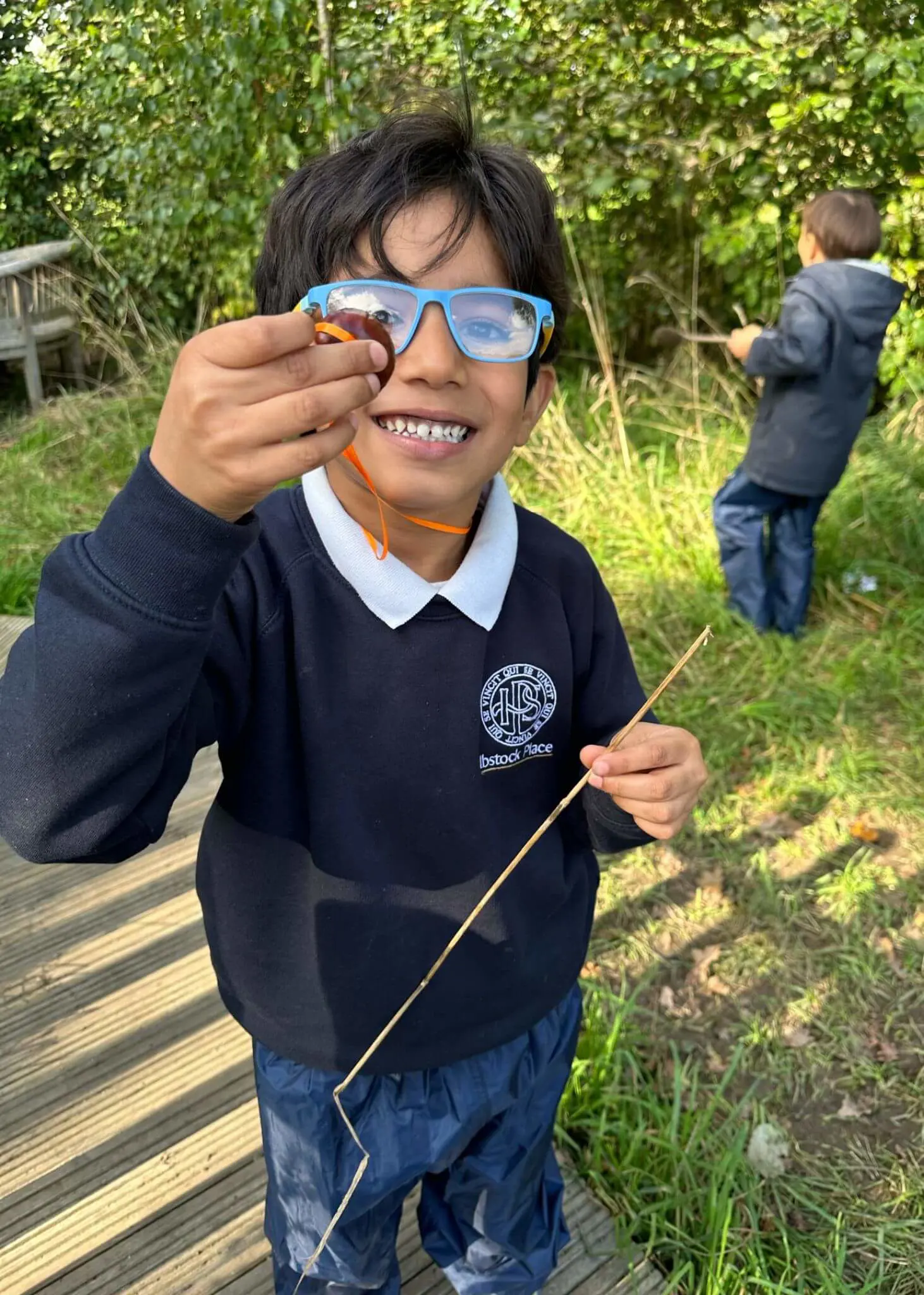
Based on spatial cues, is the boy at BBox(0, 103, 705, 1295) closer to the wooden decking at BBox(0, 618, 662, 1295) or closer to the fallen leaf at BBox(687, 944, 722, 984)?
the wooden decking at BBox(0, 618, 662, 1295)

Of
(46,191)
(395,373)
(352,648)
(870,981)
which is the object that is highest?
(395,373)

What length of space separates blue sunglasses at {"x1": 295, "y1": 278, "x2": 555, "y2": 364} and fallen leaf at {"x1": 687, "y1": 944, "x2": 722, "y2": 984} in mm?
1820

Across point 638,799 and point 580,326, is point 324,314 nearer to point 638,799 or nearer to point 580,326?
point 638,799

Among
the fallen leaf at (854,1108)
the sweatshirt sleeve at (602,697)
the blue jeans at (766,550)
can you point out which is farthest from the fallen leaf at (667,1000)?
the blue jeans at (766,550)

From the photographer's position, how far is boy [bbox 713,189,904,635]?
139 inches

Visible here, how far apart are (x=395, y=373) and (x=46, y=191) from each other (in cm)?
707

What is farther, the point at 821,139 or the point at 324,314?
the point at 821,139

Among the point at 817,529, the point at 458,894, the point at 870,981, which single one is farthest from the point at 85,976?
the point at 817,529

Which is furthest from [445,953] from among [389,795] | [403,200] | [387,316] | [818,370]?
[818,370]

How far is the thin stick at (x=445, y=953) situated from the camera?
103 cm

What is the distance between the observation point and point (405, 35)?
14.1 ft

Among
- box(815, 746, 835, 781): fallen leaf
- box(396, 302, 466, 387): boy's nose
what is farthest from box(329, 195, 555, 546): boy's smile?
box(815, 746, 835, 781): fallen leaf

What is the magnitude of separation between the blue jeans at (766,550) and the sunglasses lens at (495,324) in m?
2.85

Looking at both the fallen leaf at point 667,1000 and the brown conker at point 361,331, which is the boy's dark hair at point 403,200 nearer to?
the brown conker at point 361,331
